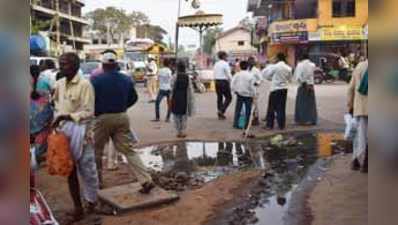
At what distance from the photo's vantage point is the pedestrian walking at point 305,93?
10.5 m

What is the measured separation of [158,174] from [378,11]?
5.56 meters

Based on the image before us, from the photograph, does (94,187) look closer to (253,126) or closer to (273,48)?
(253,126)

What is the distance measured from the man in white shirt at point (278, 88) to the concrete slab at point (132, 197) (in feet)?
16.5

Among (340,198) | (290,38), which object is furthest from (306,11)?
(340,198)

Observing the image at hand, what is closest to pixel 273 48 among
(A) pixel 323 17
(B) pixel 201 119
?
(A) pixel 323 17

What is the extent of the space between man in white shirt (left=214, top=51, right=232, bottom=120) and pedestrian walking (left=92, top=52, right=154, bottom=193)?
6784 mm

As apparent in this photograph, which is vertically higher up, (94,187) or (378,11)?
(378,11)

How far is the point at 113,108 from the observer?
5090 mm

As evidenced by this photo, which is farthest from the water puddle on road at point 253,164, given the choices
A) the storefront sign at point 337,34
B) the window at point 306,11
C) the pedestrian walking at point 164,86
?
the window at point 306,11

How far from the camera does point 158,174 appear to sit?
6.70m

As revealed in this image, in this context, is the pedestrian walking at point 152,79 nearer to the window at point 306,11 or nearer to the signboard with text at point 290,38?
the window at point 306,11

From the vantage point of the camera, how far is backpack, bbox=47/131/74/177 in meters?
4.22

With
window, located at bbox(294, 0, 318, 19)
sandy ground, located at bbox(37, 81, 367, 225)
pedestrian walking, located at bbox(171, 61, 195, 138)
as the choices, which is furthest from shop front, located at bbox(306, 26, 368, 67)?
sandy ground, located at bbox(37, 81, 367, 225)

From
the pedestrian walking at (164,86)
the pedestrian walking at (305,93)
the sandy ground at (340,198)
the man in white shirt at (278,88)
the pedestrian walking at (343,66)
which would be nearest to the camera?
the sandy ground at (340,198)
